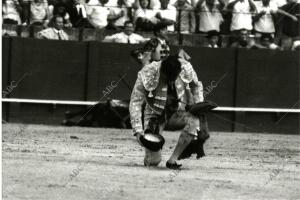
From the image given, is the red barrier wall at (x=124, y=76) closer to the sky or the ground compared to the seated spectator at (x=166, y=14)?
closer to the ground

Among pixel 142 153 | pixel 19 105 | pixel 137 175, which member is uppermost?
pixel 137 175

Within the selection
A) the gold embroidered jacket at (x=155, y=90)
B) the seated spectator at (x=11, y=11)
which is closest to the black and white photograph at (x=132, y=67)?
the seated spectator at (x=11, y=11)

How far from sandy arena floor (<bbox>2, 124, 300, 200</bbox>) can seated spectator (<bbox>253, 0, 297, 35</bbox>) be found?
349 centimetres

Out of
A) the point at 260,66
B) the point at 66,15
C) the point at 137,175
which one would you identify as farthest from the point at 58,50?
the point at 137,175

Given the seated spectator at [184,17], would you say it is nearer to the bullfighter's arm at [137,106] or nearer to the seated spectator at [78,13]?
the seated spectator at [78,13]

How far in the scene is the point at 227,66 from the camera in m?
16.8

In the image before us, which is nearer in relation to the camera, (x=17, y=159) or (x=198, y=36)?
(x=17, y=159)

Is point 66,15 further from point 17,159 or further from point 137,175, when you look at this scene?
point 137,175

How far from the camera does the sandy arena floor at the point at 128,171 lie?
22.4 feet

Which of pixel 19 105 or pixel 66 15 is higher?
pixel 66 15

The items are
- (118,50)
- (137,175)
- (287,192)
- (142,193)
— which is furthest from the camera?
(118,50)

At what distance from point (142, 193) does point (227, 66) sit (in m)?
10.2

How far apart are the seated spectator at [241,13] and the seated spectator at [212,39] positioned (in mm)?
318

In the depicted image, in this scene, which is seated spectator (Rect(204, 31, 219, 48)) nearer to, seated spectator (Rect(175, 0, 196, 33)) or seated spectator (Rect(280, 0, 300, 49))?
seated spectator (Rect(175, 0, 196, 33))
